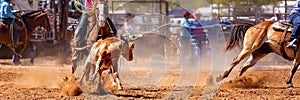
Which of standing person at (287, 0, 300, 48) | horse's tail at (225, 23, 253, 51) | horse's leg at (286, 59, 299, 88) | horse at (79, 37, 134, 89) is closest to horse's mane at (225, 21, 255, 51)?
horse's tail at (225, 23, 253, 51)

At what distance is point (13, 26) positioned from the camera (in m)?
18.8

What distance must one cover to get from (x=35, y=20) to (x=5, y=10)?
1457 millimetres

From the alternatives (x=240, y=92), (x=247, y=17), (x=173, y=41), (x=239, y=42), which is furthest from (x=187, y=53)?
(x=240, y=92)

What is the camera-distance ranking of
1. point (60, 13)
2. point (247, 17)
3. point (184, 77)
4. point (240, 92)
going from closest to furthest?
point (240, 92)
point (184, 77)
point (60, 13)
point (247, 17)

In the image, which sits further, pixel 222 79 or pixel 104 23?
pixel 222 79

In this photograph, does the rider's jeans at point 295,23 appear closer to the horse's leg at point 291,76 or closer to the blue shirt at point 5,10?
the horse's leg at point 291,76

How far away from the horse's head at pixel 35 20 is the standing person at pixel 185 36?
4.10 m

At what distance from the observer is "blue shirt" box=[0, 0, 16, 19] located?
59.1 feet

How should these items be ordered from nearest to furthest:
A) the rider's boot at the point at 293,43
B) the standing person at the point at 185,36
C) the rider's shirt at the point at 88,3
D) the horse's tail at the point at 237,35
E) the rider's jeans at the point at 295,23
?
1. the rider's shirt at the point at 88,3
2. the rider's jeans at the point at 295,23
3. the rider's boot at the point at 293,43
4. the horse's tail at the point at 237,35
5. the standing person at the point at 185,36

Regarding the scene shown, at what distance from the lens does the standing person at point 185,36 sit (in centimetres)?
1746

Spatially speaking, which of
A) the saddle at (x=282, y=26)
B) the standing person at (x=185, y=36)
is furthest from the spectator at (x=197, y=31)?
the saddle at (x=282, y=26)

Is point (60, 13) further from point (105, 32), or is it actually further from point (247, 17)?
point (105, 32)

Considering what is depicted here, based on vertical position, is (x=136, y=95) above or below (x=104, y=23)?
below

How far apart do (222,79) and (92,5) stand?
10.5 ft
